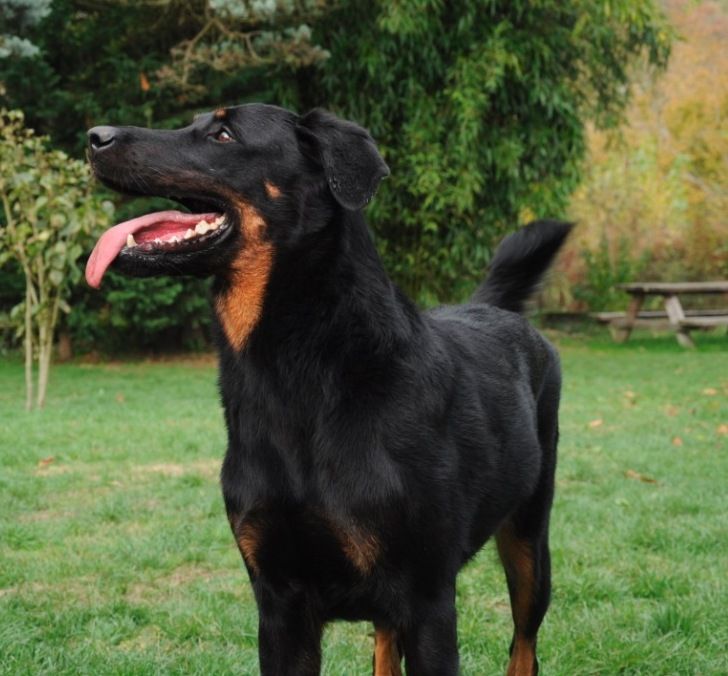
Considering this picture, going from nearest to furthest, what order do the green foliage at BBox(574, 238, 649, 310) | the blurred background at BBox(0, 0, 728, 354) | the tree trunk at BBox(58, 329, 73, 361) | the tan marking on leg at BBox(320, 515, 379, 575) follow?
the tan marking on leg at BBox(320, 515, 379, 575), the blurred background at BBox(0, 0, 728, 354), the tree trunk at BBox(58, 329, 73, 361), the green foliage at BBox(574, 238, 649, 310)

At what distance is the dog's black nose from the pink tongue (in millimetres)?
201

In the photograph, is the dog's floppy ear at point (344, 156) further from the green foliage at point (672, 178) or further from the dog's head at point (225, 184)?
the green foliage at point (672, 178)

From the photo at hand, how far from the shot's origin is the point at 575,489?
6062 millimetres

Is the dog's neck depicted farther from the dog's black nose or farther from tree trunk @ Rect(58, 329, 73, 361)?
tree trunk @ Rect(58, 329, 73, 361)

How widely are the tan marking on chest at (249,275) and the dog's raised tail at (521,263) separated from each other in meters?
1.49

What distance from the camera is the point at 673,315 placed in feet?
56.3

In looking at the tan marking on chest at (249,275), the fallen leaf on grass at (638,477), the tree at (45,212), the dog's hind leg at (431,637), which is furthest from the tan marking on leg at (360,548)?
the tree at (45,212)

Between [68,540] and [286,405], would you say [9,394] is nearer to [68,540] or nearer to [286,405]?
[68,540]

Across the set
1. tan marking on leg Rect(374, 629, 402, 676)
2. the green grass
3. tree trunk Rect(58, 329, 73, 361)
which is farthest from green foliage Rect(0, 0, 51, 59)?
tan marking on leg Rect(374, 629, 402, 676)

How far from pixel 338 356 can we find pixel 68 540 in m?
2.88

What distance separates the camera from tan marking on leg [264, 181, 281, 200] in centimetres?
248

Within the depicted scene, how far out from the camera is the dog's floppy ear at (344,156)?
8.01ft

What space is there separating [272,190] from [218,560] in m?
2.51

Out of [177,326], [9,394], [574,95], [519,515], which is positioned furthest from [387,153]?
[519,515]
